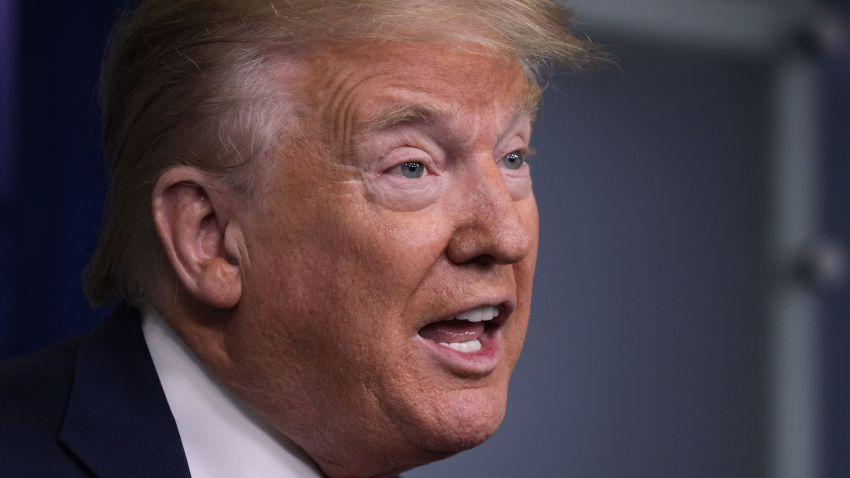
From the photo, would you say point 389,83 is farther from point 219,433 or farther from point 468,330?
point 219,433

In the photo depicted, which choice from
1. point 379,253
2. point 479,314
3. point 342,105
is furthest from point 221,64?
point 479,314

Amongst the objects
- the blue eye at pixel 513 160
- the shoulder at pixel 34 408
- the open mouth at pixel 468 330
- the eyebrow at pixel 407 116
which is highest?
the blue eye at pixel 513 160

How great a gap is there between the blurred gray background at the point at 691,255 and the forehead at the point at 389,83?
4.62 feet

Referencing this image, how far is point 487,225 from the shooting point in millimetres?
1372

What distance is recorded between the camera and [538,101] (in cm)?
155

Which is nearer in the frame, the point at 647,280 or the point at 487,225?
the point at 487,225

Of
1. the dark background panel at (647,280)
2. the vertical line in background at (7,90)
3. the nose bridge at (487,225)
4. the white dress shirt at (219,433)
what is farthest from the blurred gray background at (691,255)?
the nose bridge at (487,225)

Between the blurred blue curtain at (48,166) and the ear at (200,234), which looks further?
the blurred blue curtain at (48,166)

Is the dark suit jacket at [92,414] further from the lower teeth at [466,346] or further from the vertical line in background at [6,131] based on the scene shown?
the vertical line in background at [6,131]

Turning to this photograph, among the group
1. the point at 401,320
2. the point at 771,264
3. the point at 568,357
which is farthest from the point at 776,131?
the point at 401,320

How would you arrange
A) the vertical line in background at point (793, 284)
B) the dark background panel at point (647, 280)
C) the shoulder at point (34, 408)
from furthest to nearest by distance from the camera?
the vertical line in background at point (793, 284) < the dark background panel at point (647, 280) < the shoulder at point (34, 408)

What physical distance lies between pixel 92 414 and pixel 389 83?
53 centimetres

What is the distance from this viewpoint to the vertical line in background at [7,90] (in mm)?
2082

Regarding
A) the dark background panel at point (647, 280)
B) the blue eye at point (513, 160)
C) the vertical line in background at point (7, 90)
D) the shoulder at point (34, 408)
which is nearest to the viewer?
the shoulder at point (34, 408)
